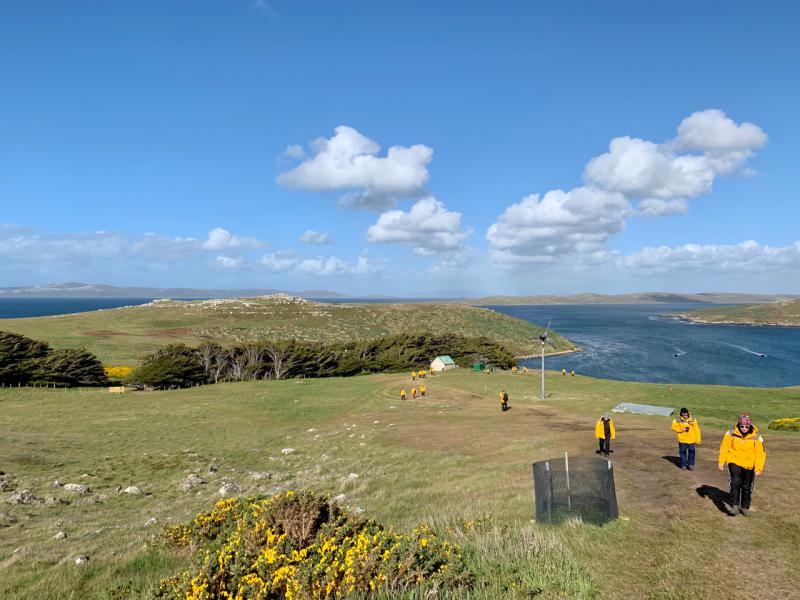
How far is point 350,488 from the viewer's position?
18.6 m

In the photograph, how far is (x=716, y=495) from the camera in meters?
12.2

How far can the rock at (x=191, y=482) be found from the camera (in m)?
19.8

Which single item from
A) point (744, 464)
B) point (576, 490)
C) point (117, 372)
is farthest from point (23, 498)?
point (117, 372)

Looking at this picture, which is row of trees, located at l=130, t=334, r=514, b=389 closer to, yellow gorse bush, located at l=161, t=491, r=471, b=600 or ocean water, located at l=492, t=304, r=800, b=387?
ocean water, located at l=492, t=304, r=800, b=387

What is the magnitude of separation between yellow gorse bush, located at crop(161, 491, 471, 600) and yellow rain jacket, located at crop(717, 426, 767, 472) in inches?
296

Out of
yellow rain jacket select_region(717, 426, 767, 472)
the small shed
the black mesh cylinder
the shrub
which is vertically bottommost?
the small shed

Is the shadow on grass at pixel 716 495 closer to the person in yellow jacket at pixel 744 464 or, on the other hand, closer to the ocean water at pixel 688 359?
the person in yellow jacket at pixel 744 464

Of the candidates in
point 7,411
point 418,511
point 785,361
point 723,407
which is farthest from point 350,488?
point 785,361

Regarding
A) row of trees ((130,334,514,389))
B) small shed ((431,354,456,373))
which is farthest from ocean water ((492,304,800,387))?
small shed ((431,354,456,373))

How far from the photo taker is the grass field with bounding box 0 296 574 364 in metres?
94.2

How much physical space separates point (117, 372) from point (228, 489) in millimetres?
→ 56049

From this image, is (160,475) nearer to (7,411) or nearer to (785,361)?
(7,411)

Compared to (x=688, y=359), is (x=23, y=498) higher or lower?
higher

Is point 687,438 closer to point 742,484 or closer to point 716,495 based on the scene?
point 716,495
